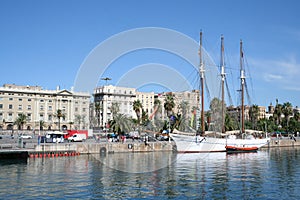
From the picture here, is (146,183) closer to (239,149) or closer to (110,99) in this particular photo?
(239,149)

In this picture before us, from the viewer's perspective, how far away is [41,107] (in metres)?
122

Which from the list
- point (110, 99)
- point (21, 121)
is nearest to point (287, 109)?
point (110, 99)

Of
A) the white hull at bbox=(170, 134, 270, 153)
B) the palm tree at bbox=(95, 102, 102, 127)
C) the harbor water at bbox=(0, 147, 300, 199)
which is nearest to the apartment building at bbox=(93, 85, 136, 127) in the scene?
the palm tree at bbox=(95, 102, 102, 127)

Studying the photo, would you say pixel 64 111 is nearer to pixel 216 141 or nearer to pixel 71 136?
pixel 71 136

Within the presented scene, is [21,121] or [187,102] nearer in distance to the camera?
[21,121]

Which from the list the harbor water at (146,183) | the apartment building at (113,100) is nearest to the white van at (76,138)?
the harbor water at (146,183)

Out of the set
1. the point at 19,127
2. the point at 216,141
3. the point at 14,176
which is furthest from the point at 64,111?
the point at 14,176

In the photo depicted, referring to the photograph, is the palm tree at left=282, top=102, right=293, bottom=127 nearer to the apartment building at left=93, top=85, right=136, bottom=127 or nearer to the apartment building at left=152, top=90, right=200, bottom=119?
the apartment building at left=152, top=90, right=200, bottom=119

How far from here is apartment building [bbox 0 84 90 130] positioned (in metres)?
116

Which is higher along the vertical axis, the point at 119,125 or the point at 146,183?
the point at 119,125

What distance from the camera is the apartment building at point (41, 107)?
116m

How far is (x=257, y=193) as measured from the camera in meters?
25.1

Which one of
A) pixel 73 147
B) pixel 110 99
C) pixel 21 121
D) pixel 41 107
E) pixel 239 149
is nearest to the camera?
pixel 73 147

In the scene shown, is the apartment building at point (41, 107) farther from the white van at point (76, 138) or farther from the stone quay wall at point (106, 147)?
the stone quay wall at point (106, 147)
